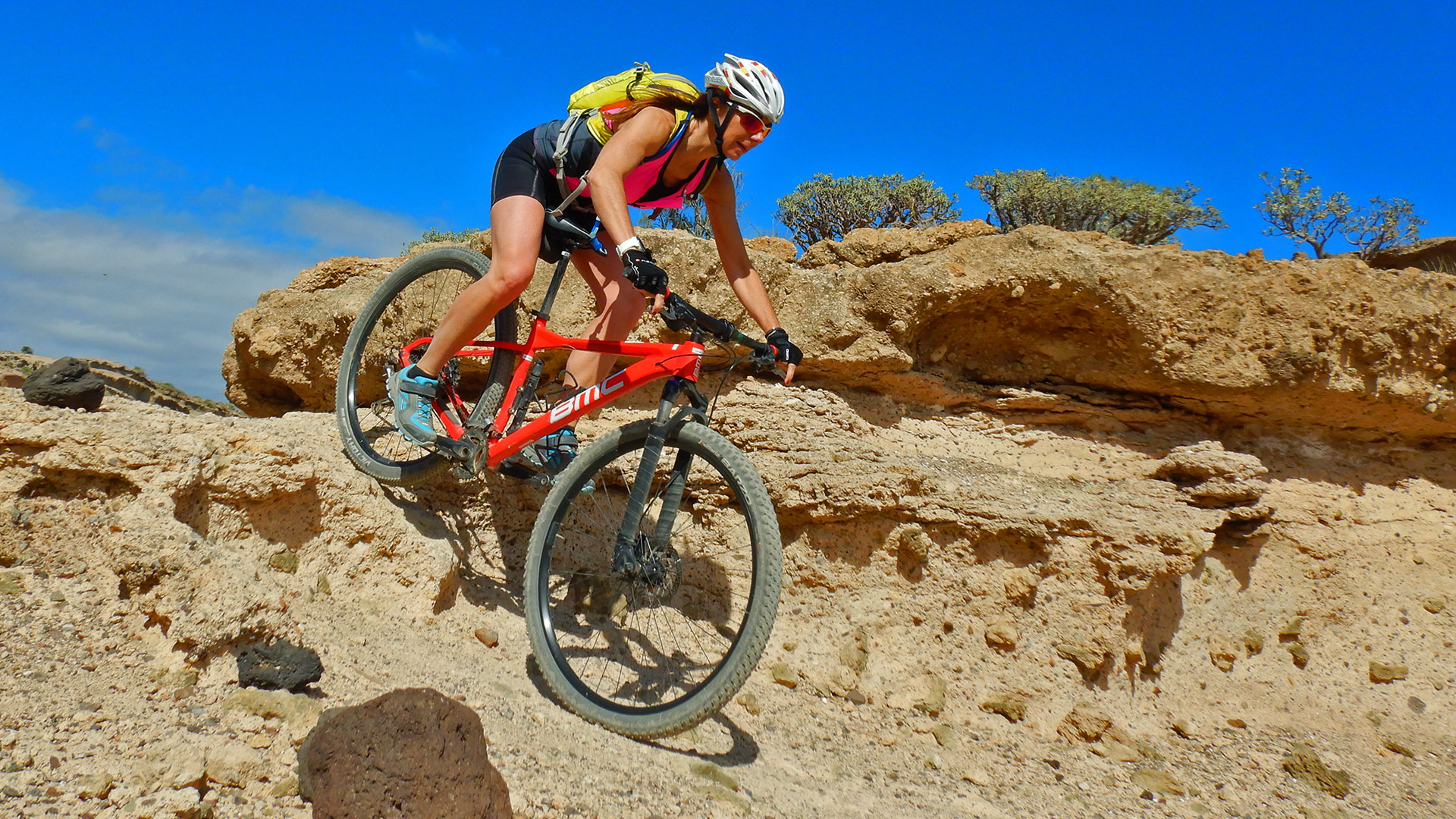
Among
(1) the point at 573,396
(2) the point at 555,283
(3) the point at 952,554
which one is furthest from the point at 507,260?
(3) the point at 952,554

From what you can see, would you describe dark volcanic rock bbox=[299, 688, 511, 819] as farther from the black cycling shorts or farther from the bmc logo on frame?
the black cycling shorts

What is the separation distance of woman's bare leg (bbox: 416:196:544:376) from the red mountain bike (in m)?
0.11

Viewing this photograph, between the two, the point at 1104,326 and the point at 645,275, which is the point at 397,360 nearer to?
the point at 645,275

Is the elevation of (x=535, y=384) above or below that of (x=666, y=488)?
above

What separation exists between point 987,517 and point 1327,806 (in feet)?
5.70

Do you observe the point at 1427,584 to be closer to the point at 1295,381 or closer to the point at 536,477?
the point at 1295,381

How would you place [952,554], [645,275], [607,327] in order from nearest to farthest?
[645,275] < [607,327] < [952,554]

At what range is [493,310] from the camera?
3.37 m

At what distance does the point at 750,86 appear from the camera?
301cm

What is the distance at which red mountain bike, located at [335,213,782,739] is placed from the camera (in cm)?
282

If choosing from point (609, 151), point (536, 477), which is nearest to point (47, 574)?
point (536, 477)

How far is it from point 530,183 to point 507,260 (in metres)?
0.36

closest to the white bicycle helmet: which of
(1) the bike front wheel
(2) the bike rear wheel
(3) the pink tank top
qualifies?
(3) the pink tank top

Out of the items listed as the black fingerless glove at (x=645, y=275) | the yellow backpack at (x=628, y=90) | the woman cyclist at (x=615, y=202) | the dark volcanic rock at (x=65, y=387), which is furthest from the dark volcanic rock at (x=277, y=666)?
the yellow backpack at (x=628, y=90)
